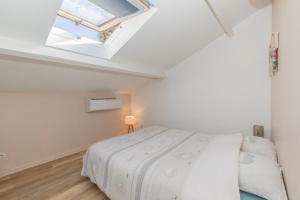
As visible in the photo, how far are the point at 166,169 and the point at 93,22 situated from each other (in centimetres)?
193

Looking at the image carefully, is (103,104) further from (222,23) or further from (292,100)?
(292,100)

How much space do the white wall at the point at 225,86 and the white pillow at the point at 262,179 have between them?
Result: 4.96 feet

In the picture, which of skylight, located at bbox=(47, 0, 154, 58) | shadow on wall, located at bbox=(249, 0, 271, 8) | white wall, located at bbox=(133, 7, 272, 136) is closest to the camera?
skylight, located at bbox=(47, 0, 154, 58)

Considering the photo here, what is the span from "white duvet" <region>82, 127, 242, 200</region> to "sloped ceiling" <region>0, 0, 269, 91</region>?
117 cm

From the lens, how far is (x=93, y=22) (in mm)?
2100

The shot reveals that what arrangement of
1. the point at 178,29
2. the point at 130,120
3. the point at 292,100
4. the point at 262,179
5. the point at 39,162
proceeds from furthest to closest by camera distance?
the point at 130,120
the point at 39,162
the point at 178,29
the point at 262,179
the point at 292,100

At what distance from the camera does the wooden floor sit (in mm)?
1914

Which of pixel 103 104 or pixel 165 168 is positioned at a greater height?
pixel 103 104

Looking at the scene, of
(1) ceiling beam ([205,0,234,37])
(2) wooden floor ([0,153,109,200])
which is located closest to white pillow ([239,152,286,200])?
(2) wooden floor ([0,153,109,200])

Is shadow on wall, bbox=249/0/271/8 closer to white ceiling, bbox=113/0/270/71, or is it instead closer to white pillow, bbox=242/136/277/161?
white ceiling, bbox=113/0/270/71

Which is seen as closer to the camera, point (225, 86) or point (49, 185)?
point (49, 185)

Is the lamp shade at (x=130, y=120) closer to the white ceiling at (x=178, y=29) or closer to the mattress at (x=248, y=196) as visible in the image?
the white ceiling at (x=178, y=29)

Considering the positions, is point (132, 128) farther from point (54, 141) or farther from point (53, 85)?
point (53, 85)

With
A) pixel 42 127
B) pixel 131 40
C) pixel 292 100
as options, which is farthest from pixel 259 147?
pixel 42 127
